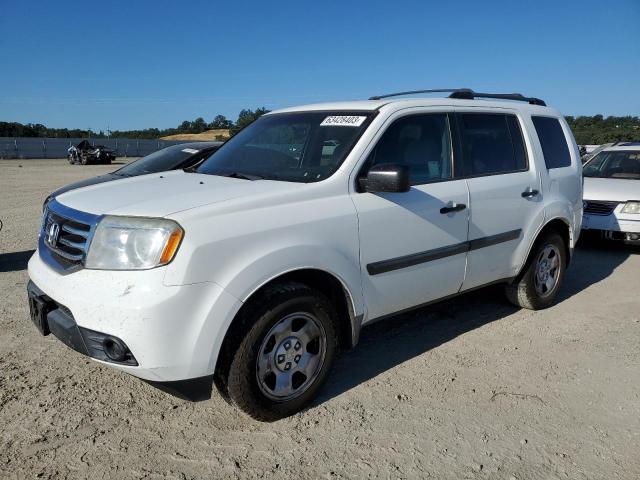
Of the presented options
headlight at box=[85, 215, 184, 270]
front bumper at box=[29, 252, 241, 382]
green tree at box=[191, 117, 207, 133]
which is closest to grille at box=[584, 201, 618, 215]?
front bumper at box=[29, 252, 241, 382]

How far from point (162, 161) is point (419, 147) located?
5.38 metres

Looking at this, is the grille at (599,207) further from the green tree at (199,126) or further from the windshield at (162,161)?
the green tree at (199,126)

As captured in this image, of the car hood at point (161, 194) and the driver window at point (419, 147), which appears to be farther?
the driver window at point (419, 147)

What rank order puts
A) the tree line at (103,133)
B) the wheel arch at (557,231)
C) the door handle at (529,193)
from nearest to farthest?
the door handle at (529,193) < the wheel arch at (557,231) < the tree line at (103,133)

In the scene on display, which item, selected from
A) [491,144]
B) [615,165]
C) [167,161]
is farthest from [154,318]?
[615,165]

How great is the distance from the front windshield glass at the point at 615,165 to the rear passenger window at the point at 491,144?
15.8 ft

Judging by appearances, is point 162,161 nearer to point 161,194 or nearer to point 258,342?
point 161,194

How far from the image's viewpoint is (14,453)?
2.77 meters

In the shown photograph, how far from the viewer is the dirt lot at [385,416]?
9.02 feet

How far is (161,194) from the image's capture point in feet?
10.3

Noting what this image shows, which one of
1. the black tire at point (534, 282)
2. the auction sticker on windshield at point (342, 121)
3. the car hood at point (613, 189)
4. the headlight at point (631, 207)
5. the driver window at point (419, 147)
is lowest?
the black tire at point (534, 282)

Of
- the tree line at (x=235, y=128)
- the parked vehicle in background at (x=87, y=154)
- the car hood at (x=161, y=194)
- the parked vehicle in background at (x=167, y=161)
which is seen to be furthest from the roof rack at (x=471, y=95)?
the parked vehicle in background at (x=87, y=154)

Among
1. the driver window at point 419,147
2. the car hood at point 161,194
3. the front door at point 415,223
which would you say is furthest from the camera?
the driver window at point 419,147

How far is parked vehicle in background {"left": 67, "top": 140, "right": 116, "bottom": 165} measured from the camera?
3328cm
